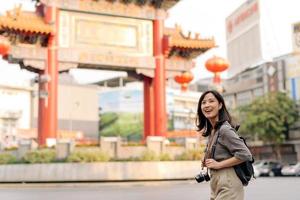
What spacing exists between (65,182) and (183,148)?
5715 millimetres

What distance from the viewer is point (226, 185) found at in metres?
3.45

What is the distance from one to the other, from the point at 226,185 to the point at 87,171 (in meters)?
16.8

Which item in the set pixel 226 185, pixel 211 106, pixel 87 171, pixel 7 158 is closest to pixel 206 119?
pixel 211 106

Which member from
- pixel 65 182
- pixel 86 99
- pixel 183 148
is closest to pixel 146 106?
pixel 183 148

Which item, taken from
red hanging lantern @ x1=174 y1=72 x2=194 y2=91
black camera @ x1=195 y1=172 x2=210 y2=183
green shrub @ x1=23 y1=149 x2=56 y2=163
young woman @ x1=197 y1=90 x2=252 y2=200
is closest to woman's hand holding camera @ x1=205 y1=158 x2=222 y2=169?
young woman @ x1=197 y1=90 x2=252 y2=200

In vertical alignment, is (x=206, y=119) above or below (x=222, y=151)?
above

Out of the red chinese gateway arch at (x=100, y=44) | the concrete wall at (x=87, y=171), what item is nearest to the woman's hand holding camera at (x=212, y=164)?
the concrete wall at (x=87, y=171)

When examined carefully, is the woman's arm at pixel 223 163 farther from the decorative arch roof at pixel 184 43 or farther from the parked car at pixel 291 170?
the parked car at pixel 291 170

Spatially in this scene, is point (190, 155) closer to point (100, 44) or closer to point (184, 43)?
point (184, 43)

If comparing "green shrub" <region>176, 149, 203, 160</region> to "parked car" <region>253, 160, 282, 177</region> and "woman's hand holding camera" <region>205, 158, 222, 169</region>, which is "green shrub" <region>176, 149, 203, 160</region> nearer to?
"parked car" <region>253, 160, 282, 177</region>

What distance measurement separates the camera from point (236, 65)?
86125mm

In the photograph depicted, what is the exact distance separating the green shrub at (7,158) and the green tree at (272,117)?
83.9ft

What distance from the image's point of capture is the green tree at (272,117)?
136 feet

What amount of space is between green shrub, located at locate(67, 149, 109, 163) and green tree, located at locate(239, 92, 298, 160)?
946 inches
